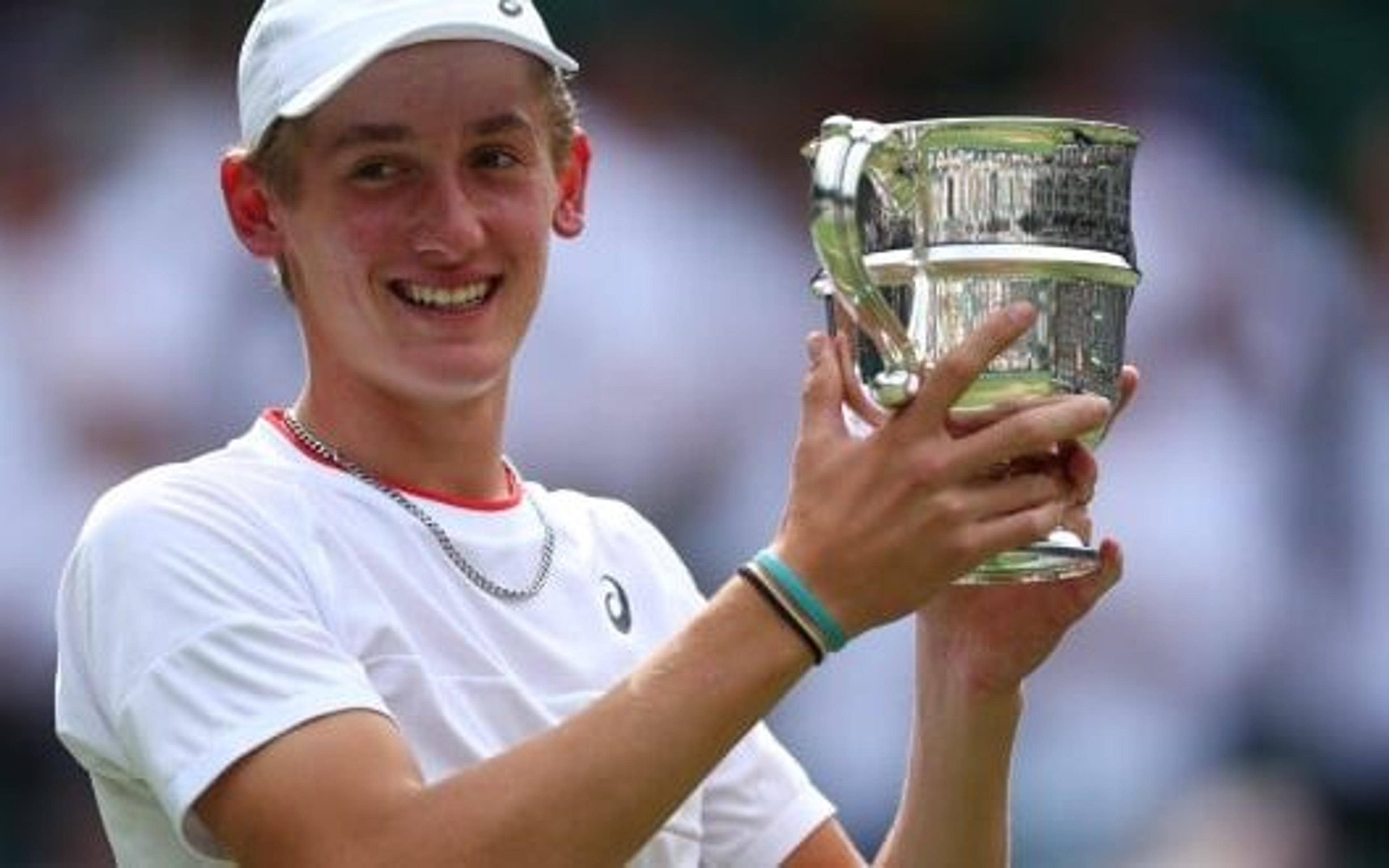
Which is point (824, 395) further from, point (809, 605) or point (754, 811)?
point (754, 811)

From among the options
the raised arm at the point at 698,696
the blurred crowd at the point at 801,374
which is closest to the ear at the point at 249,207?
the raised arm at the point at 698,696

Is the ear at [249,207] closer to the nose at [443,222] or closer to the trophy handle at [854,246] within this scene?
the nose at [443,222]

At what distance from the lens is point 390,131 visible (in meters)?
3.57

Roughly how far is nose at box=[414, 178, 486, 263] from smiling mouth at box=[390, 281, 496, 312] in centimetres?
3

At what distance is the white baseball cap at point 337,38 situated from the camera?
355cm

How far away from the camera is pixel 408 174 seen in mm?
3605

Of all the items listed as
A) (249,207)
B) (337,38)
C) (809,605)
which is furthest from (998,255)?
(249,207)

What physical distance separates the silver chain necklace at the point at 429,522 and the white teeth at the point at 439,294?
0.63 ft

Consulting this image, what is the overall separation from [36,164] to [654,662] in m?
4.12

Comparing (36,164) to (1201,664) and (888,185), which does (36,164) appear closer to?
(1201,664)

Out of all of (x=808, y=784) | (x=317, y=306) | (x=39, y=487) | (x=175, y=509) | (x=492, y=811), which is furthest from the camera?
(x=39, y=487)

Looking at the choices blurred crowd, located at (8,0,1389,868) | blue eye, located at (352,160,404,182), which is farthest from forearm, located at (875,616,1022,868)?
blurred crowd, located at (8,0,1389,868)

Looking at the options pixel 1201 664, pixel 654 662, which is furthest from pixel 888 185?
pixel 1201 664

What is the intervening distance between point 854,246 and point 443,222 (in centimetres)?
64
